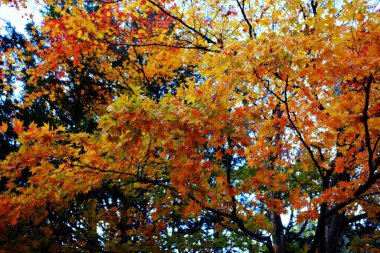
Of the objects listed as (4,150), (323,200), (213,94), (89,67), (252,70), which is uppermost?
(89,67)

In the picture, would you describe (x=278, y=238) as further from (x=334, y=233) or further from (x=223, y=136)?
(x=223, y=136)

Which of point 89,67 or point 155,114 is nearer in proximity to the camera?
point 155,114

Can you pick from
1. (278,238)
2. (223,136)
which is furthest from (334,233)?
(223,136)

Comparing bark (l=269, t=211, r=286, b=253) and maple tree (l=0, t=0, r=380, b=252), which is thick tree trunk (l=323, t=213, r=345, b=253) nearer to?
maple tree (l=0, t=0, r=380, b=252)

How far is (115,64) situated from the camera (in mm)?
9922

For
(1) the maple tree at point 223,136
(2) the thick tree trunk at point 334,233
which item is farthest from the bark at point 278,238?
(2) the thick tree trunk at point 334,233

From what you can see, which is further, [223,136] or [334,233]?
[334,233]

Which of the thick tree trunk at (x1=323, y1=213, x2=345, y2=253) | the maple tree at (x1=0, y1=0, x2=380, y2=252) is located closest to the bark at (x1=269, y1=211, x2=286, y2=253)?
the maple tree at (x1=0, y1=0, x2=380, y2=252)

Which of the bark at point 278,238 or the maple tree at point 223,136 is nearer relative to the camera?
the maple tree at point 223,136

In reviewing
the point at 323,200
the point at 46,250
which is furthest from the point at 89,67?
the point at 323,200

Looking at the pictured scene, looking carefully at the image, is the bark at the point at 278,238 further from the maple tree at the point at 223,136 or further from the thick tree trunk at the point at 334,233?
the thick tree trunk at the point at 334,233

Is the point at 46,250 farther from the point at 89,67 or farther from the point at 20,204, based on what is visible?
the point at 89,67

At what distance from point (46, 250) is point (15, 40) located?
7181mm

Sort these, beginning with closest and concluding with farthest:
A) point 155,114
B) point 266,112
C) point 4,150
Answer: point 155,114, point 266,112, point 4,150
